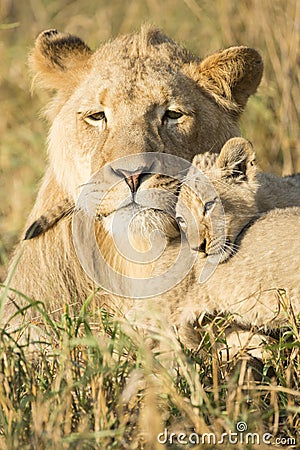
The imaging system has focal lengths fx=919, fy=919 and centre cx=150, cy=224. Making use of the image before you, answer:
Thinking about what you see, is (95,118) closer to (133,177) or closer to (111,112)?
(111,112)

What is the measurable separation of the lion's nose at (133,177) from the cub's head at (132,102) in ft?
0.03

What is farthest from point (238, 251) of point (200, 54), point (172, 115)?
point (200, 54)

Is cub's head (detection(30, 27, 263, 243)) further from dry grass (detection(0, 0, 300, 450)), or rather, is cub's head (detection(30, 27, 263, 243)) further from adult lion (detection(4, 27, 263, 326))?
dry grass (detection(0, 0, 300, 450))

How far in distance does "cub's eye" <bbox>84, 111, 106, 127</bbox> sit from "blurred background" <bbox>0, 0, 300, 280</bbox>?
4.62 ft

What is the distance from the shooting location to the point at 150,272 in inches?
139

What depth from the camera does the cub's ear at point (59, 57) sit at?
4176 mm

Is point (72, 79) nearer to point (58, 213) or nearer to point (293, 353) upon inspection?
point (58, 213)

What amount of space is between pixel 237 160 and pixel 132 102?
1.96ft

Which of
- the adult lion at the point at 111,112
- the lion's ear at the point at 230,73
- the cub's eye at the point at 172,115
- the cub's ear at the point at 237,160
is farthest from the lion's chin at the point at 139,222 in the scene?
the lion's ear at the point at 230,73

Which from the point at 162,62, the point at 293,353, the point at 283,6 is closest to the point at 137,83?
the point at 162,62

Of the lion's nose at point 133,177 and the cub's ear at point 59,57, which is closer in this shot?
the lion's nose at point 133,177

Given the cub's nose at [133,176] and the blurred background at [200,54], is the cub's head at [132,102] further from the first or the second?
the blurred background at [200,54]

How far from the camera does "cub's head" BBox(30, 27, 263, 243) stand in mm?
3614

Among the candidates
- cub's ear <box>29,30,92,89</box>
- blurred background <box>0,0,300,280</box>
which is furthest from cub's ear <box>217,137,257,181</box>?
blurred background <box>0,0,300,280</box>
